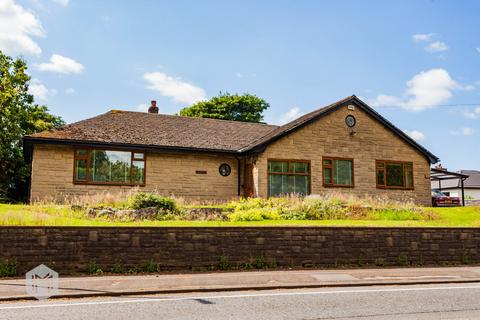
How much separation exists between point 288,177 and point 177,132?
6.61m

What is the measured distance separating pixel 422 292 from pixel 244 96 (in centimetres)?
4184

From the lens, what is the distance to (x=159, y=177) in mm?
21719

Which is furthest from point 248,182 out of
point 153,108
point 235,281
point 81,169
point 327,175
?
point 235,281

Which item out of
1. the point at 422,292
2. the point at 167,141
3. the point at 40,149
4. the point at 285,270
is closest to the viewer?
the point at 422,292

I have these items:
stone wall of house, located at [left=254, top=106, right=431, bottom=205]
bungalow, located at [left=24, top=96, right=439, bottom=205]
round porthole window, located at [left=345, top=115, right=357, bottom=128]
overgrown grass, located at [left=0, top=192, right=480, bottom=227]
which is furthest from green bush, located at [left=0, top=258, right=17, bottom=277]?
round porthole window, located at [left=345, top=115, right=357, bottom=128]

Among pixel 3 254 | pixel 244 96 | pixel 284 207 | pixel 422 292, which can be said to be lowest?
pixel 422 292

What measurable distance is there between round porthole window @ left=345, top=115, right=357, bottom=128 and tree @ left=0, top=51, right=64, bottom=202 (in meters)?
18.1

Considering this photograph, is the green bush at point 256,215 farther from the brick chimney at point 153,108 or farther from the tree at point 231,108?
the tree at point 231,108

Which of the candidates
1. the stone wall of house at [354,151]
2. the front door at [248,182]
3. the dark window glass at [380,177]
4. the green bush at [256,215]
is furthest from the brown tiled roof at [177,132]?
the green bush at [256,215]

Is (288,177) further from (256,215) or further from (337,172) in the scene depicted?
(256,215)

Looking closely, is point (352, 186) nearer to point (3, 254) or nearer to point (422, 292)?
point (422, 292)

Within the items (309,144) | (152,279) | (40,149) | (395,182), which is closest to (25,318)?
(152,279)

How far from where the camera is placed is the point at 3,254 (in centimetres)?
1016

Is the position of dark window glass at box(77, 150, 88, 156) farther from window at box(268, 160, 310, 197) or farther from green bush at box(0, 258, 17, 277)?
green bush at box(0, 258, 17, 277)
